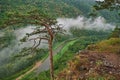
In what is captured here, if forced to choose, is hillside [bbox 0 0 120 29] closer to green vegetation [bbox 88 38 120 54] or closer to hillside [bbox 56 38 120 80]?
green vegetation [bbox 88 38 120 54]

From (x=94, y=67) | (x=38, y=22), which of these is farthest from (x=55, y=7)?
(x=94, y=67)

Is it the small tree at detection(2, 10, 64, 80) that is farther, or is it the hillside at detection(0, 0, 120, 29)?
the hillside at detection(0, 0, 120, 29)

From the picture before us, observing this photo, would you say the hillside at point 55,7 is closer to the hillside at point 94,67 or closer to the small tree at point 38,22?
the small tree at point 38,22

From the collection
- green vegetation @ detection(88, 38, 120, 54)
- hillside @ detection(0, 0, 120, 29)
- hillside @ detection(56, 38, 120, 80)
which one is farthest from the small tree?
hillside @ detection(0, 0, 120, 29)

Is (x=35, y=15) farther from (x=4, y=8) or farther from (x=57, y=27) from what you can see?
(x=4, y=8)

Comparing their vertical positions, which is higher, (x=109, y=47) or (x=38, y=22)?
(x=38, y=22)

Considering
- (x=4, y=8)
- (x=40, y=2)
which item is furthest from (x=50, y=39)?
(x=40, y=2)

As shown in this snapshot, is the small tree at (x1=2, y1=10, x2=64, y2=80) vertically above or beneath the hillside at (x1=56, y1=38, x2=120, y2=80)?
above

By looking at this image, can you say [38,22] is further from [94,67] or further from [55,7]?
[55,7]
